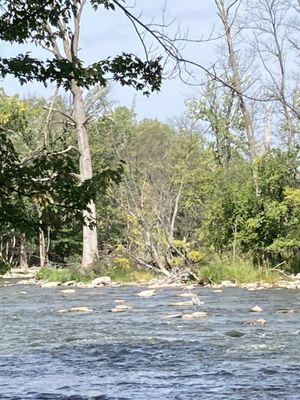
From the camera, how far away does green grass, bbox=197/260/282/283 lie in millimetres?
19750

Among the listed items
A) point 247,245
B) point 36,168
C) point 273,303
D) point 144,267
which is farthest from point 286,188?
point 36,168

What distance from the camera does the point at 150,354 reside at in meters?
8.19

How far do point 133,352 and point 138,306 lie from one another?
18.8ft

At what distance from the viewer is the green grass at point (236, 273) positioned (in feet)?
64.8

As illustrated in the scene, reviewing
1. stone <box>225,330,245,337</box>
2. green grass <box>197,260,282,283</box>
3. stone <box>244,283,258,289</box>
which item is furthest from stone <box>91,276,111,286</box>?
stone <box>225,330,245,337</box>

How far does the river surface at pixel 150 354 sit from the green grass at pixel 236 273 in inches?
228

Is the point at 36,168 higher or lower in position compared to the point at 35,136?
lower

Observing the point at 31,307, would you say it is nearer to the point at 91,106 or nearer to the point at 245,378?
the point at 245,378

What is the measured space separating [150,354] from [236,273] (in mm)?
12017

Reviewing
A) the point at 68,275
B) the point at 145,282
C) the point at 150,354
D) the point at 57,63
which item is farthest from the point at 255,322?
the point at 68,275

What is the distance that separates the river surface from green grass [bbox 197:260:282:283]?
19.0 ft

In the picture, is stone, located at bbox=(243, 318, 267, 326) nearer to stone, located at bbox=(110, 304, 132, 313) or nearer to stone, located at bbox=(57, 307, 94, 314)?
stone, located at bbox=(110, 304, 132, 313)

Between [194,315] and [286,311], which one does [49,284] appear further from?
[286,311]

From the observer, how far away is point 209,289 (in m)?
18.0
